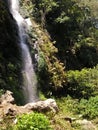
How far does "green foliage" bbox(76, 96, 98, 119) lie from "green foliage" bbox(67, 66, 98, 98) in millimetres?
1591

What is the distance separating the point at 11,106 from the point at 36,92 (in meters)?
6.04

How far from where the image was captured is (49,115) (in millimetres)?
14031

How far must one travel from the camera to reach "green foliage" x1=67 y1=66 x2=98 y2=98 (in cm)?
2267

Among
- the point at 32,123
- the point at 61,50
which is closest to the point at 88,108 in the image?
the point at 61,50

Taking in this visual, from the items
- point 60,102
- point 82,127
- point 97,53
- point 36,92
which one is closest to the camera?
point 82,127

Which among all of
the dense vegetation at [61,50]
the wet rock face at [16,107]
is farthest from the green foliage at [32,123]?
the dense vegetation at [61,50]

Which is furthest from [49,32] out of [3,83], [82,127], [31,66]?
[82,127]

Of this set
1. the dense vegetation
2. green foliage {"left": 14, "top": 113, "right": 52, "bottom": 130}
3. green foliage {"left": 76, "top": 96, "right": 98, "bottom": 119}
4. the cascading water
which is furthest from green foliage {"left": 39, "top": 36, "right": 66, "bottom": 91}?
green foliage {"left": 14, "top": 113, "right": 52, "bottom": 130}

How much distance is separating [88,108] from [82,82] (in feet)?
10.8

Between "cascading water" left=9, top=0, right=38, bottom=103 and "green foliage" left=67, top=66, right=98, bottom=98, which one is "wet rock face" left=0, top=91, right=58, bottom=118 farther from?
A: "green foliage" left=67, top=66, right=98, bottom=98

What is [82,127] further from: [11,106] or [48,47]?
[48,47]

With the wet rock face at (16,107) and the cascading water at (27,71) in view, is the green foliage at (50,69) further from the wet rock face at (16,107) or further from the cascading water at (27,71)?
the wet rock face at (16,107)

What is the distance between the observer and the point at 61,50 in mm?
25750

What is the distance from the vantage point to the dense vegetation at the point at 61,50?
19.6 meters
